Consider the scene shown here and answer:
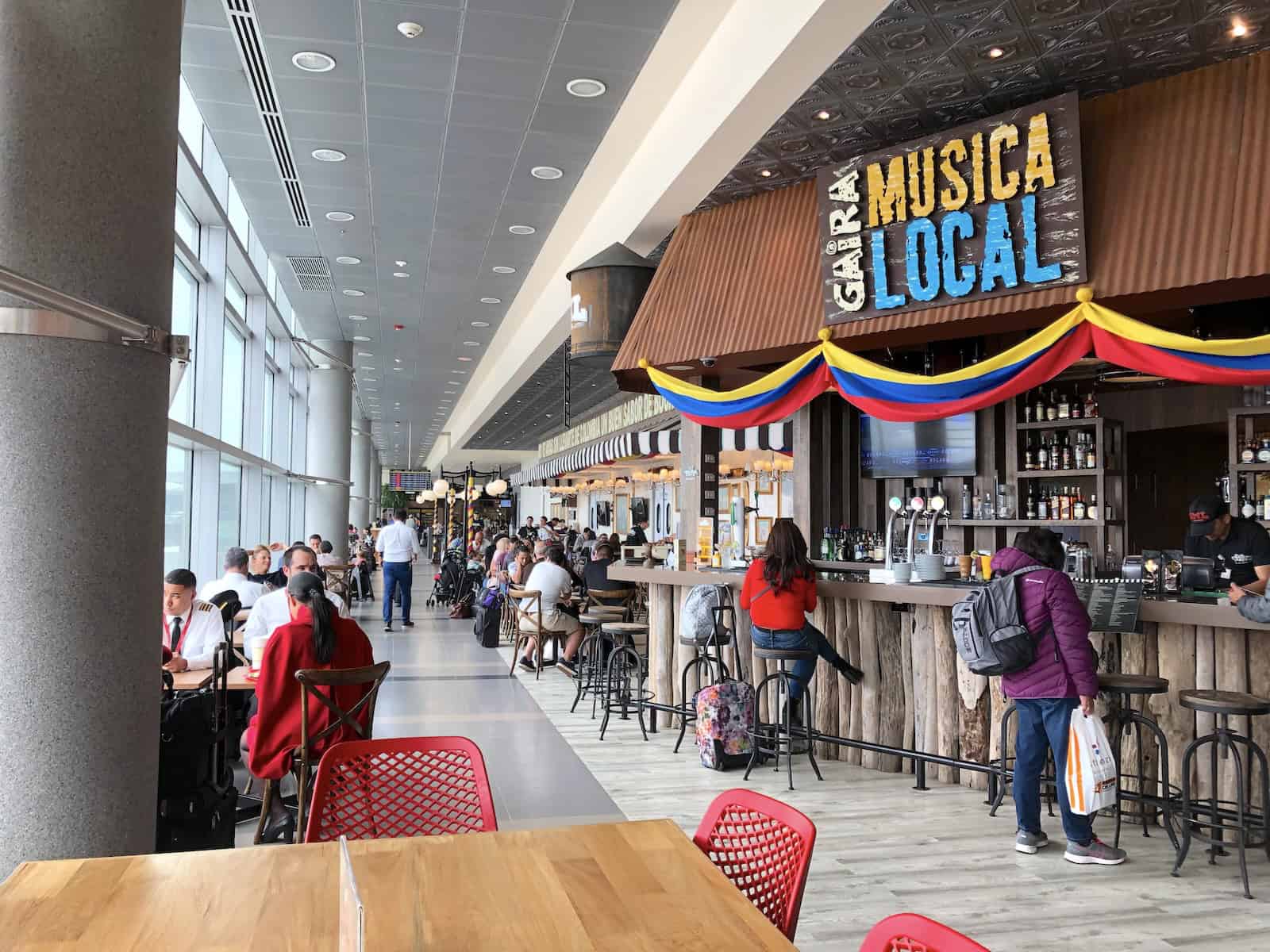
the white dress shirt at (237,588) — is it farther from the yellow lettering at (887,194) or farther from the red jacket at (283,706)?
the yellow lettering at (887,194)

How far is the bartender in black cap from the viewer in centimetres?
579

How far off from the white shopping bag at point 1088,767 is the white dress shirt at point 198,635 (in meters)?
4.11

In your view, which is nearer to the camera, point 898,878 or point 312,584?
point 898,878

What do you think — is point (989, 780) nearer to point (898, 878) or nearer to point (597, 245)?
point (898, 878)

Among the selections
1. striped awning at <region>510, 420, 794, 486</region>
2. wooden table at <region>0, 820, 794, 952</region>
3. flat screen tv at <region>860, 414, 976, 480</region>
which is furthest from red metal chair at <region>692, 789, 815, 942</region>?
striped awning at <region>510, 420, 794, 486</region>

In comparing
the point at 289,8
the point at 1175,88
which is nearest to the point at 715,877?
the point at 1175,88

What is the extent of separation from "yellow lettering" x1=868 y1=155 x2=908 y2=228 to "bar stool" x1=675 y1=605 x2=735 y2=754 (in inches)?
102

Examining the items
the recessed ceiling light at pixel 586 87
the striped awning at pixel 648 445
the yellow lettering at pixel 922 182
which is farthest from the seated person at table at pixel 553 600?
the yellow lettering at pixel 922 182

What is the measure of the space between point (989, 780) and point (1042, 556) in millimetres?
1482

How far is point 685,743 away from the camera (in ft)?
20.7

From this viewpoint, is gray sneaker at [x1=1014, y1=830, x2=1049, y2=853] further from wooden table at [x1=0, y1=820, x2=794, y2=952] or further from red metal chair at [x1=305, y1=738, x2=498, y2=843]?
wooden table at [x1=0, y1=820, x2=794, y2=952]

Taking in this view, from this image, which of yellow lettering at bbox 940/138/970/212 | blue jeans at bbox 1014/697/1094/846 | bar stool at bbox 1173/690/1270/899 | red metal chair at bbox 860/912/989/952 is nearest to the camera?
red metal chair at bbox 860/912/989/952

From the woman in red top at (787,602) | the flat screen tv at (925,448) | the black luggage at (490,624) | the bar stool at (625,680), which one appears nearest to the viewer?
the woman in red top at (787,602)

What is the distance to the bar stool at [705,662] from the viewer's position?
20.0 ft
